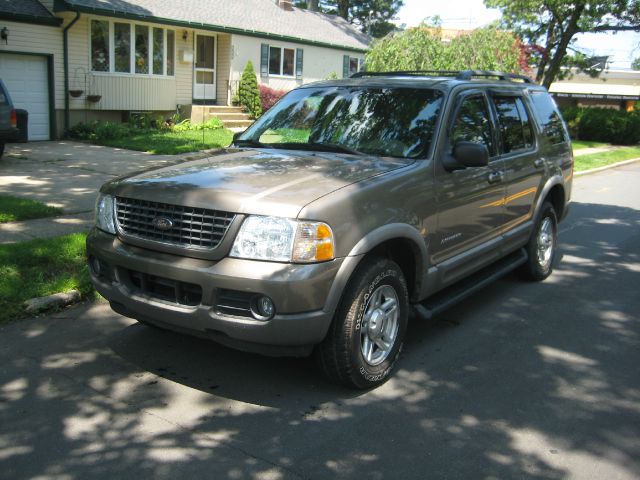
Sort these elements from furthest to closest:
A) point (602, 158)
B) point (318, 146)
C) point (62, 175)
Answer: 1. point (602, 158)
2. point (62, 175)
3. point (318, 146)

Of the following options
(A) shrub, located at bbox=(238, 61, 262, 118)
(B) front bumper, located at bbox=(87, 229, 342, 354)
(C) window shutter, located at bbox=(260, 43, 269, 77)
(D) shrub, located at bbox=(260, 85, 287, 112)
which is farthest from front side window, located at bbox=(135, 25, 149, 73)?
(B) front bumper, located at bbox=(87, 229, 342, 354)

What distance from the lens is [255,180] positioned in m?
4.07

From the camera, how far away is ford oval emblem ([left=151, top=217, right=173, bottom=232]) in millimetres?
3881

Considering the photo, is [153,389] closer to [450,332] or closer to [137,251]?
[137,251]

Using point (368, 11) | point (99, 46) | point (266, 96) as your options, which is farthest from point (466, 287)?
point (368, 11)

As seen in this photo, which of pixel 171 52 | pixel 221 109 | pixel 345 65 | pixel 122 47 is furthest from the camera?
pixel 345 65

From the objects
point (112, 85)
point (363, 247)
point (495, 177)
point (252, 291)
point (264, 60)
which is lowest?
point (252, 291)

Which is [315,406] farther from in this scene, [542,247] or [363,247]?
[542,247]

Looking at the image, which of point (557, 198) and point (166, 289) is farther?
point (557, 198)

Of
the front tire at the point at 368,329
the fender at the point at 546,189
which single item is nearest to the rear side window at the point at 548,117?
the fender at the point at 546,189

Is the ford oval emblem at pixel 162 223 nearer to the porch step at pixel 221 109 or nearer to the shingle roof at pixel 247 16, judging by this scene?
the shingle roof at pixel 247 16

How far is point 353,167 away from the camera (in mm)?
4402

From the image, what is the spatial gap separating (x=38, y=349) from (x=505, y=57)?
1846 centimetres

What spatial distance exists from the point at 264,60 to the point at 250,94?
2.55 meters
